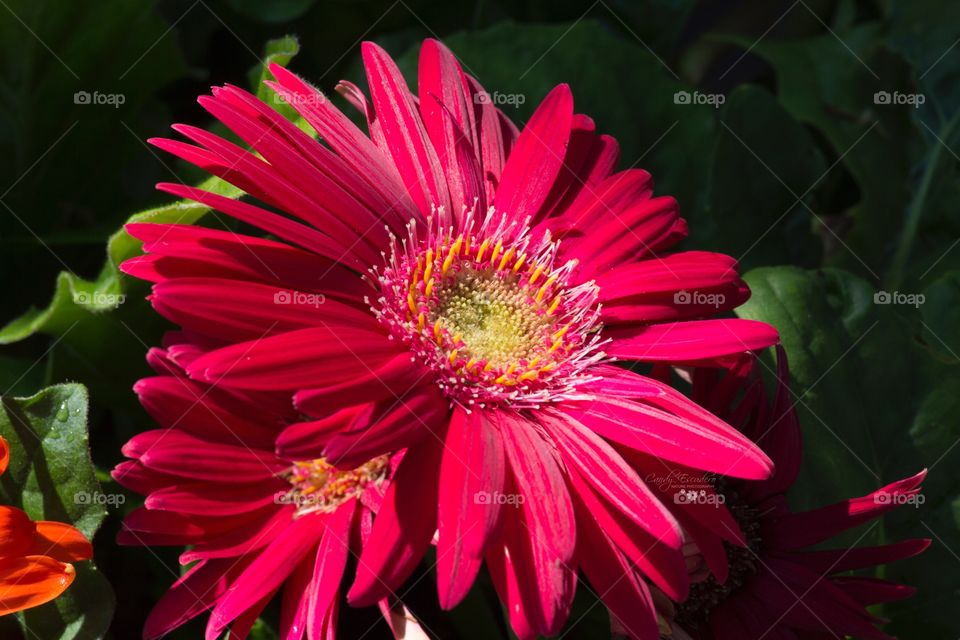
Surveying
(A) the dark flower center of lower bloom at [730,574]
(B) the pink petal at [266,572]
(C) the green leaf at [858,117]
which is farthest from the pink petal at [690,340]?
(C) the green leaf at [858,117]

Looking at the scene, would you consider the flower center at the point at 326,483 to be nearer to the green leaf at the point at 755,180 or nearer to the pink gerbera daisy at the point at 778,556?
the pink gerbera daisy at the point at 778,556

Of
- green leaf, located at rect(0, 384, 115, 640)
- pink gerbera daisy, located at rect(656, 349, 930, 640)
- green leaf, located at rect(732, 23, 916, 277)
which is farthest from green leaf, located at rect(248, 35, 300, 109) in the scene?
green leaf, located at rect(732, 23, 916, 277)

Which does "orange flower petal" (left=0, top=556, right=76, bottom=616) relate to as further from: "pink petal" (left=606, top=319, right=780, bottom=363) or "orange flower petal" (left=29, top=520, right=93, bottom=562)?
"pink petal" (left=606, top=319, right=780, bottom=363)

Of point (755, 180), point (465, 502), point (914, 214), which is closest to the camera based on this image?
point (465, 502)

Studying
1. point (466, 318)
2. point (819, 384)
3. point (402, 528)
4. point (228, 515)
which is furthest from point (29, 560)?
point (819, 384)

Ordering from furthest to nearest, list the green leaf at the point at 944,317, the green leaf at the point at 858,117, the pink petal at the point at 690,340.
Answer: the green leaf at the point at 858,117
the green leaf at the point at 944,317
the pink petal at the point at 690,340

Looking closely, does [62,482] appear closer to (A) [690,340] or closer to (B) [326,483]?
(B) [326,483]

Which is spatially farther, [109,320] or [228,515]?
[109,320]
